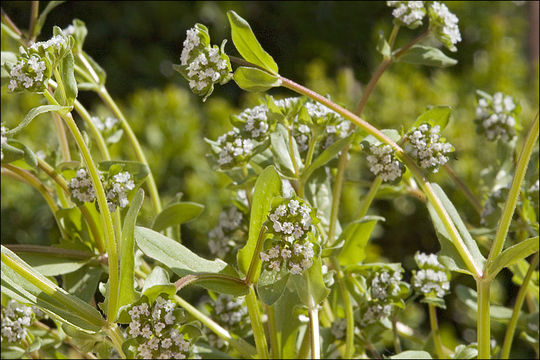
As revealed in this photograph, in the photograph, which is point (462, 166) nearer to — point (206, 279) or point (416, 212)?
point (416, 212)

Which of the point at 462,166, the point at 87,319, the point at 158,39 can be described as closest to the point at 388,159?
the point at 87,319

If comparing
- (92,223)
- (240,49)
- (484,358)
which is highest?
(240,49)

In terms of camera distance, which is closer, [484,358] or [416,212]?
[484,358]

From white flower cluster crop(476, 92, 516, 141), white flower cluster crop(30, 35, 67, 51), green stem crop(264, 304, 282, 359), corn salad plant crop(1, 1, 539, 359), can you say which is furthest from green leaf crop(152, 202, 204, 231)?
white flower cluster crop(476, 92, 516, 141)

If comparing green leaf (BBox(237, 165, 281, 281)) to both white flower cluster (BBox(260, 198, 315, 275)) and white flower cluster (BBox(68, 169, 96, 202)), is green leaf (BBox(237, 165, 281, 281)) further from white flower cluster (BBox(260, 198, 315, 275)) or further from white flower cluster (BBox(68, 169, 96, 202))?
white flower cluster (BBox(68, 169, 96, 202))

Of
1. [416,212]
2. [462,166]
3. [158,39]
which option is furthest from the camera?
[158,39]

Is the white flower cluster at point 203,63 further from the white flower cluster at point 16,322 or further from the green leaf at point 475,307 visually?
the green leaf at point 475,307

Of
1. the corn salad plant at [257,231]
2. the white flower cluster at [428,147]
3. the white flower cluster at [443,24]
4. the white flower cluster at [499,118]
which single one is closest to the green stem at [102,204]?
the corn salad plant at [257,231]
